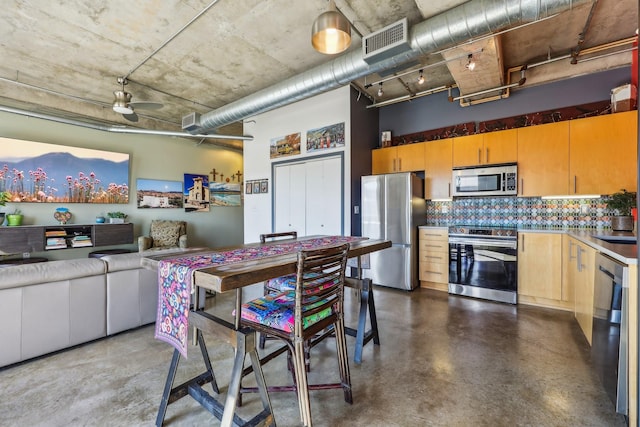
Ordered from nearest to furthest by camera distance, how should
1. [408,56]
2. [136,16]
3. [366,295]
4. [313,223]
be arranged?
1. [366,295]
2. [408,56]
3. [136,16]
4. [313,223]

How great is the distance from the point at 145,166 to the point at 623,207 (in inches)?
318

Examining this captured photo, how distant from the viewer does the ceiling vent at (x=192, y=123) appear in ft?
17.4

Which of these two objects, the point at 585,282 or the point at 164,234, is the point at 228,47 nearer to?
the point at 164,234

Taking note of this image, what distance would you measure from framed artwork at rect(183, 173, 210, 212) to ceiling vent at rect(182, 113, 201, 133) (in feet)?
6.56

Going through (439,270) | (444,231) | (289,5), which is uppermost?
(289,5)

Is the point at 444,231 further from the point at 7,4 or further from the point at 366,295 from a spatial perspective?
the point at 7,4

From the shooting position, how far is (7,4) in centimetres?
291

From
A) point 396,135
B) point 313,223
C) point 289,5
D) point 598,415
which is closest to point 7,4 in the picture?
point 289,5

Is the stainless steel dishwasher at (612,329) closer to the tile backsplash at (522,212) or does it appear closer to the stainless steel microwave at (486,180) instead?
the stainless steel microwave at (486,180)

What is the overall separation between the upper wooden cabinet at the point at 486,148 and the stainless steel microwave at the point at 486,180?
0.09 meters

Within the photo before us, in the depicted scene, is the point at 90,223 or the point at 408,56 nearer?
the point at 408,56

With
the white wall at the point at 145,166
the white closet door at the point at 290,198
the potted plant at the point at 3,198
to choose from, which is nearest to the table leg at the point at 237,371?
the white closet door at the point at 290,198

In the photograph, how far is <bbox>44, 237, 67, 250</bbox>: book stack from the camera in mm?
4997

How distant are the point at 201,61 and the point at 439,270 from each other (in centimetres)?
459
